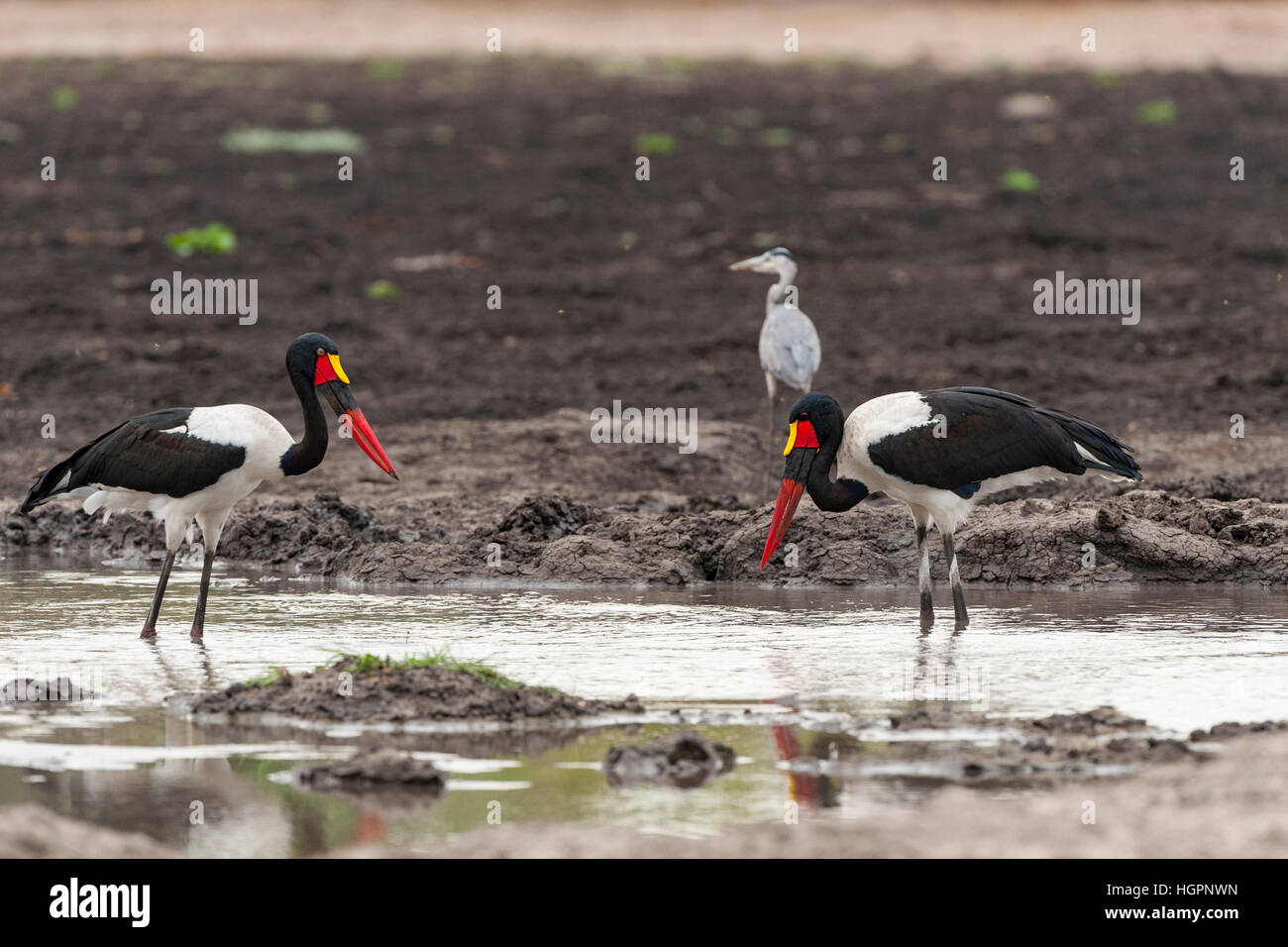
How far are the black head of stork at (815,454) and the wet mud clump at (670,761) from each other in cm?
314

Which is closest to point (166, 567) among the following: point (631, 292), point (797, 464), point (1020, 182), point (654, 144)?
point (797, 464)

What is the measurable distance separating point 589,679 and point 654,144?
68.1ft

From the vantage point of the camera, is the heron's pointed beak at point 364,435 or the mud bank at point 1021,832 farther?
the heron's pointed beak at point 364,435

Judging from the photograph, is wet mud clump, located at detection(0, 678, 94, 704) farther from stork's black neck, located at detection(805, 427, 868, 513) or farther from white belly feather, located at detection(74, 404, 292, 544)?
stork's black neck, located at detection(805, 427, 868, 513)

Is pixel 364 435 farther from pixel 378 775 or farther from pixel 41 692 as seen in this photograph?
pixel 378 775

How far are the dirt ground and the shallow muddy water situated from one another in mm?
746

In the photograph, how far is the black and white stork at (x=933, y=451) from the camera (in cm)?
940

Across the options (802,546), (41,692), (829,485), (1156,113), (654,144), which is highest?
(1156,113)

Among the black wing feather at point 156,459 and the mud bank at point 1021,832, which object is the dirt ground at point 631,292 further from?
the mud bank at point 1021,832

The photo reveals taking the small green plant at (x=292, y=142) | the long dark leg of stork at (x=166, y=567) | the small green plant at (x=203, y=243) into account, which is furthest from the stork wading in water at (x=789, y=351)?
the small green plant at (x=292, y=142)

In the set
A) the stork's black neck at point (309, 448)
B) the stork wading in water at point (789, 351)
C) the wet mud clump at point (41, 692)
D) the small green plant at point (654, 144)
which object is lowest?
the wet mud clump at point (41, 692)

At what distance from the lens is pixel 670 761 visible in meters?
6.32
